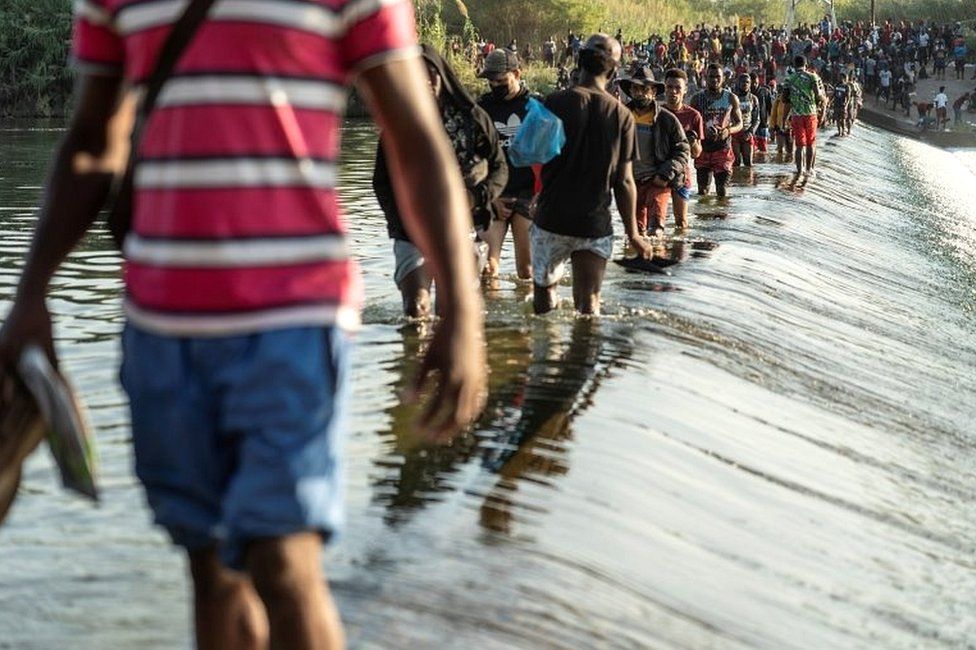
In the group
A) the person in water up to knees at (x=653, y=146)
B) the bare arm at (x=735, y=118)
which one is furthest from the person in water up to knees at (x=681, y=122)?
the bare arm at (x=735, y=118)

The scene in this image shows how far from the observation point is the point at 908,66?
57.8m

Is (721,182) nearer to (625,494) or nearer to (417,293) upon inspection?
(417,293)

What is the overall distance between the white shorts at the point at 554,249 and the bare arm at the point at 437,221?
670 centimetres

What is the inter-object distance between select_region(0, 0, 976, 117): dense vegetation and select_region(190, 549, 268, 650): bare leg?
41.9 m

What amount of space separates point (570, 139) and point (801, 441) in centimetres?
A: 229

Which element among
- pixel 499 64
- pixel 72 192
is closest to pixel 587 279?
pixel 499 64

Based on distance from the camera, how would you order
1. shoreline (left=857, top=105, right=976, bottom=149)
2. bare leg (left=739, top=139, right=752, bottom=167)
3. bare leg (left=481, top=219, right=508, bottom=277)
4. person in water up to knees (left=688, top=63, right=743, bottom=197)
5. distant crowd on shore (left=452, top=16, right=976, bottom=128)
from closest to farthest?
bare leg (left=481, top=219, right=508, bottom=277) < person in water up to knees (left=688, top=63, right=743, bottom=197) < bare leg (left=739, top=139, right=752, bottom=167) < shoreline (left=857, top=105, right=976, bottom=149) < distant crowd on shore (left=452, top=16, right=976, bottom=128)

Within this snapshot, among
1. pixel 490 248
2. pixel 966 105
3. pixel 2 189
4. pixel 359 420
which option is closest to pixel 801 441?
pixel 359 420

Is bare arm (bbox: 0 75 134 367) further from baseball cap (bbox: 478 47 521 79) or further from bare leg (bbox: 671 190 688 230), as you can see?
bare leg (bbox: 671 190 688 230)

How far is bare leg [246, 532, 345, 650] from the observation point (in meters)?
2.96

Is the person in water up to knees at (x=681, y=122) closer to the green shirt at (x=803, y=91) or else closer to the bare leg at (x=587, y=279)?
the bare leg at (x=587, y=279)

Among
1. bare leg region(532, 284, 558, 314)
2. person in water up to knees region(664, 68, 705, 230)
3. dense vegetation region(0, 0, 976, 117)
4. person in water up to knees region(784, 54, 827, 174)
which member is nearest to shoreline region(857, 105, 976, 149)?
dense vegetation region(0, 0, 976, 117)

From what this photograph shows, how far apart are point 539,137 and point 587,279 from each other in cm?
98

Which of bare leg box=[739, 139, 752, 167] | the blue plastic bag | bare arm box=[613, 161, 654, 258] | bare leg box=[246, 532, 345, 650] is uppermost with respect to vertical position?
bare leg box=[246, 532, 345, 650]
